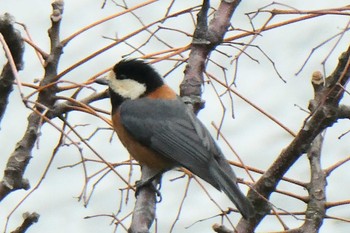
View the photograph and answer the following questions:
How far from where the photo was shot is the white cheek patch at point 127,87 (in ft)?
9.03

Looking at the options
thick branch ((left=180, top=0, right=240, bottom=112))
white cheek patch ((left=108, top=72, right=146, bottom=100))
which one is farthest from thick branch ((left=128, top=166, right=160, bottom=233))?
white cheek patch ((left=108, top=72, right=146, bottom=100))

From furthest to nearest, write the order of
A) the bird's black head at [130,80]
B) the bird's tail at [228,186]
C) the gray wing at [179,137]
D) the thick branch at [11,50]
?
the bird's black head at [130,80] < the gray wing at [179,137] < the bird's tail at [228,186] < the thick branch at [11,50]

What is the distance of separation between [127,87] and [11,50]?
1202 millimetres

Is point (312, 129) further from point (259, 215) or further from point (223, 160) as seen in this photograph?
point (223, 160)

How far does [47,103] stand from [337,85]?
28.9 inches

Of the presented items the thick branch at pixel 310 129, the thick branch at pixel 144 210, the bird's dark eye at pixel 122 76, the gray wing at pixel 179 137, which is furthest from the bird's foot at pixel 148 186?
the bird's dark eye at pixel 122 76

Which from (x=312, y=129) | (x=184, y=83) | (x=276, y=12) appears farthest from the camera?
(x=184, y=83)

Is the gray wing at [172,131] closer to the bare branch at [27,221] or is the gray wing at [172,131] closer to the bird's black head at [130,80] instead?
the bird's black head at [130,80]

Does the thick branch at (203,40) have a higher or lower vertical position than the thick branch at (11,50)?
higher

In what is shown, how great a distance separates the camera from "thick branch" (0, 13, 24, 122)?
60.6 inches

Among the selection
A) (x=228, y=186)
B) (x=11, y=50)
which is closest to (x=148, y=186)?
(x=228, y=186)

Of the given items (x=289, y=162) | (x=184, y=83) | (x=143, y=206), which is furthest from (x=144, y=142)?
(x=289, y=162)

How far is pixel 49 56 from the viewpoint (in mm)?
1803

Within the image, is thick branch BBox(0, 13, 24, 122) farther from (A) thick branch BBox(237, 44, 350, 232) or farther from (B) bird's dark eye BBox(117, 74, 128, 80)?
(B) bird's dark eye BBox(117, 74, 128, 80)
